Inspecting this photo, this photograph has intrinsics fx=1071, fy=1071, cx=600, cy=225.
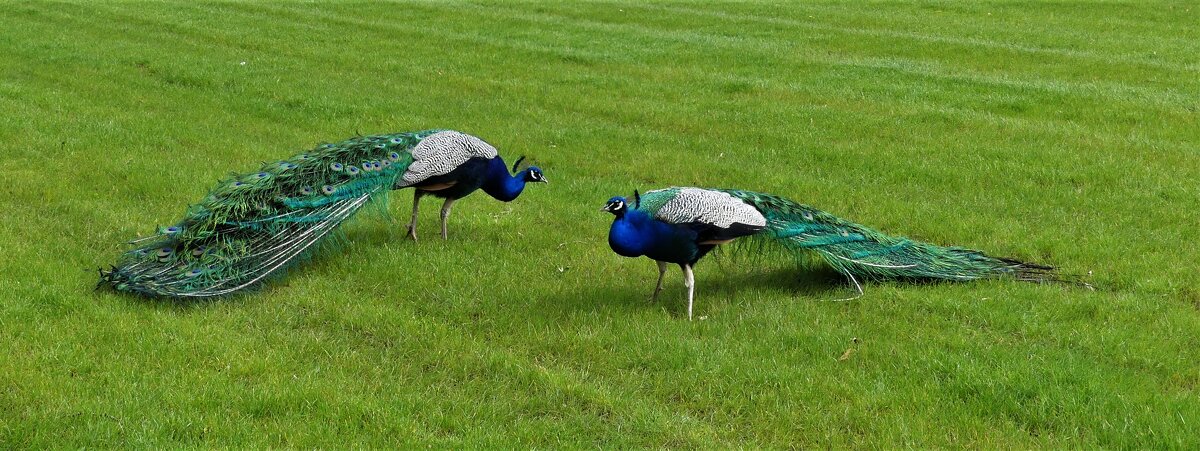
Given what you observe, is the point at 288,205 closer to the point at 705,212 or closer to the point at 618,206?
the point at 618,206

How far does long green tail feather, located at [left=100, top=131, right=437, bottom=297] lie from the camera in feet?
24.1

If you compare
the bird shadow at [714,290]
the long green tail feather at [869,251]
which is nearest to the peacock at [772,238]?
the long green tail feather at [869,251]

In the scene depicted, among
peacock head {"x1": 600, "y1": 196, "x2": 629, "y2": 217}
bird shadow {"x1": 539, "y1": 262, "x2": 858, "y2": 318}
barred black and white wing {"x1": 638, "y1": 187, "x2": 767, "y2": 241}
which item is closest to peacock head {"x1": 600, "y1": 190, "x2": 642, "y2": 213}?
peacock head {"x1": 600, "y1": 196, "x2": 629, "y2": 217}

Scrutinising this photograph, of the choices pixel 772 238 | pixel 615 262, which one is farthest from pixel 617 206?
pixel 615 262

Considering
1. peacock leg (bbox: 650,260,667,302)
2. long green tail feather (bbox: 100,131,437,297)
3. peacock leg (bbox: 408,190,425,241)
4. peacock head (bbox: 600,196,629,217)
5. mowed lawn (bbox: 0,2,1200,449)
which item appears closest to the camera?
mowed lawn (bbox: 0,2,1200,449)

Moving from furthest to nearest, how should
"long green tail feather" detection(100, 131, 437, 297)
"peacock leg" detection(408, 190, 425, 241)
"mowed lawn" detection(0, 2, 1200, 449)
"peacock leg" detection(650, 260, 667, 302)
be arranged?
"peacock leg" detection(408, 190, 425, 241)
"peacock leg" detection(650, 260, 667, 302)
"long green tail feather" detection(100, 131, 437, 297)
"mowed lawn" detection(0, 2, 1200, 449)

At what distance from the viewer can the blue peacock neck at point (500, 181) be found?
898 cm

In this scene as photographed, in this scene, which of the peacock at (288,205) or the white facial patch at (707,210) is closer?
the white facial patch at (707,210)

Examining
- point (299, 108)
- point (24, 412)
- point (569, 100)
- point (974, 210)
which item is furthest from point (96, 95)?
point (974, 210)

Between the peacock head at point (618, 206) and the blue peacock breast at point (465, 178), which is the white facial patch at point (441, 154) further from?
the peacock head at point (618, 206)

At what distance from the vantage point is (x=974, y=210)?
10094mm

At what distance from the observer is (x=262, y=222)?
25.8 ft

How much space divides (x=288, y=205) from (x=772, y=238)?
361 cm

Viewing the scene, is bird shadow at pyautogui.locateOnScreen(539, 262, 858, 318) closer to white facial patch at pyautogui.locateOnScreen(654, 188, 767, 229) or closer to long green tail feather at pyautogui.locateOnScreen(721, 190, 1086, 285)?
long green tail feather at pyautogui.locateOnScreen(721, 190, 1086, 285)
